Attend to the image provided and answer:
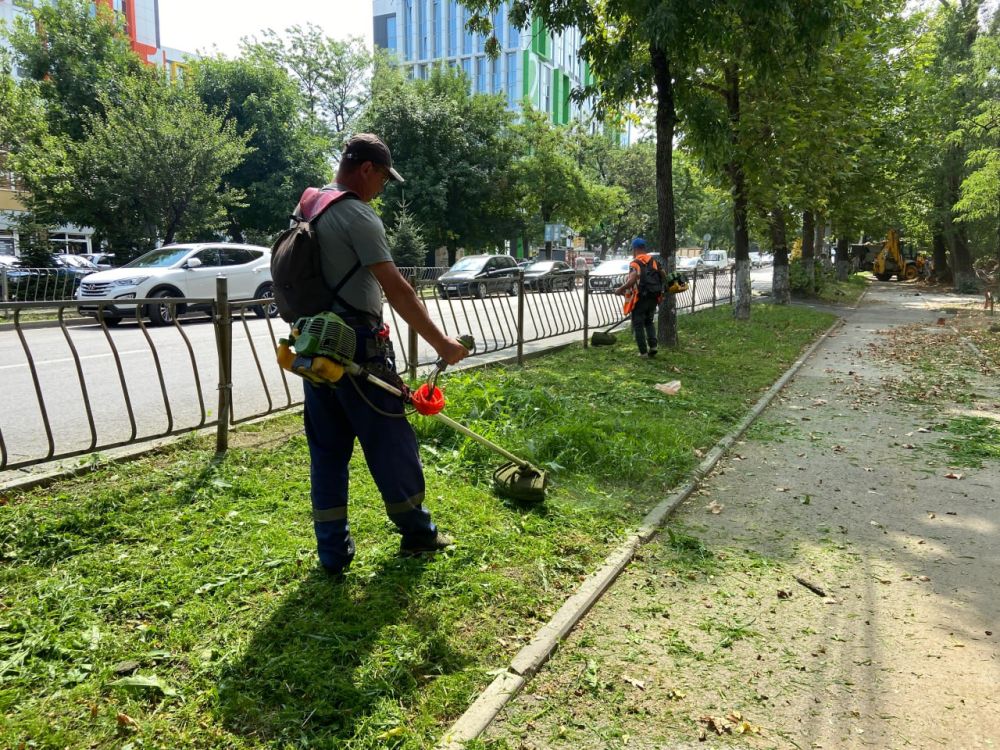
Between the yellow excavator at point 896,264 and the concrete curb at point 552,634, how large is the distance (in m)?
44.4

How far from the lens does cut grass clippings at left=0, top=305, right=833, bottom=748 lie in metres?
2.53

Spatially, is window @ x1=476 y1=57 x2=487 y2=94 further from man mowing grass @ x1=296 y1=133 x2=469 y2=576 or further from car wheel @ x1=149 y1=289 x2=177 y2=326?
man mowing grass @ x1=296 y1=133 x2=469 y2=576

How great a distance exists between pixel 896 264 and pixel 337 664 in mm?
48384

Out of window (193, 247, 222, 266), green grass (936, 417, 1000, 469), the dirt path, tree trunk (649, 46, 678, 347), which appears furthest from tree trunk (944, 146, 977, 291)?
the dirt path

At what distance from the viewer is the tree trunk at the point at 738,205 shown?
581 inches

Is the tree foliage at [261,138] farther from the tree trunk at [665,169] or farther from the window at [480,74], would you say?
the window at [480,74]

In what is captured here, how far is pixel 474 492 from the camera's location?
15.5 ft

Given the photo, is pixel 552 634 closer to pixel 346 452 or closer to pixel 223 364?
pixel 346 452

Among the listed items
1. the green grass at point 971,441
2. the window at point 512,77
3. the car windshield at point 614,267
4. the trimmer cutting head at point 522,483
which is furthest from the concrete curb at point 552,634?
the window at point 512,77

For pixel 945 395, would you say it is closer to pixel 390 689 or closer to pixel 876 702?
pixel 876 702

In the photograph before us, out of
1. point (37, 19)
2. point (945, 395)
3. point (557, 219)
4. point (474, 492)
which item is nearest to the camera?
point (474, 492)

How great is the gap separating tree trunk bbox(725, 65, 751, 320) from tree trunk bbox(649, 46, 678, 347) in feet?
11.2

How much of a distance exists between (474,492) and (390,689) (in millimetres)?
2080

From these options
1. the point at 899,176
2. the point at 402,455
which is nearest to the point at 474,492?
the point at 402,455
